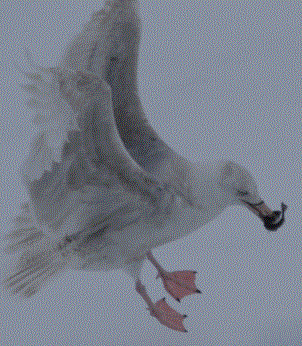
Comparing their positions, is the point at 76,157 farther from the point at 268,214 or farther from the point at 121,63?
the point at 268,214

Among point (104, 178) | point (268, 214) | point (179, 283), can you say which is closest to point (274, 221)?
point (268, 214)

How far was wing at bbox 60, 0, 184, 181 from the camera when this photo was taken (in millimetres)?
2213

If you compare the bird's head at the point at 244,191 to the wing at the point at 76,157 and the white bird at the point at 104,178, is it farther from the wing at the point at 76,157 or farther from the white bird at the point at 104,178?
the wing at the point at 76,157

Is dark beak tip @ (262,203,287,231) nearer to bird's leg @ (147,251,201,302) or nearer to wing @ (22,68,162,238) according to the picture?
wing @ (22,68,162,238)

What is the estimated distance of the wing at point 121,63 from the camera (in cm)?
221

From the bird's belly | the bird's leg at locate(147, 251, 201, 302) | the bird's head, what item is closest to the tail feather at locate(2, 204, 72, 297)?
the bird's belly

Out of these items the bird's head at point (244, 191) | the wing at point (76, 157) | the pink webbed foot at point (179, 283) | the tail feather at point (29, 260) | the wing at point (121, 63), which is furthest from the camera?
the pink webbed foot at point (179, 283)

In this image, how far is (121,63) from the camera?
2264mm

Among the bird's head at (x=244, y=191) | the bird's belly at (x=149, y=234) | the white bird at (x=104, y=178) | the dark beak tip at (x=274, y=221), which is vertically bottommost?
the dark beak tip at (x=274, y=221)

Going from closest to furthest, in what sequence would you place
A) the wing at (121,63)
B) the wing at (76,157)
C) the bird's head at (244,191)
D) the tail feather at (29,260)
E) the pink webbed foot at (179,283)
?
1. the wing at (76,157)
2. the bird's head at (244,191)
3. the wing at (121,63)
4. the tail feather at (29,260)
5. the pink webbed foot at (179,283)

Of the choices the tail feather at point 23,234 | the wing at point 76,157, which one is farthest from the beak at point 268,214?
the tail feather at point 23,234

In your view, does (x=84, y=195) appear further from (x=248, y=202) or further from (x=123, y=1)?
(x=123, y=1)

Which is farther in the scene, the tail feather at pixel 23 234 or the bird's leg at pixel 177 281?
the bird's leg at pixel 177 281

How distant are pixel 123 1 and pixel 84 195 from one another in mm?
661
